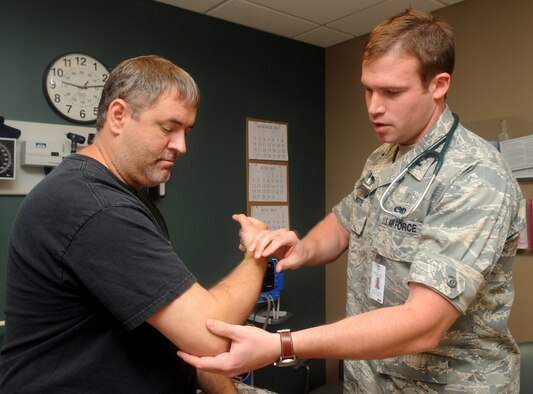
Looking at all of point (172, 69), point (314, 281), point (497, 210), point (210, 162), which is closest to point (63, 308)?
point (172, 69)

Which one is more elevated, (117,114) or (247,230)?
(117,114)

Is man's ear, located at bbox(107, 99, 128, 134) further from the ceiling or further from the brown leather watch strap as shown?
the ceiling

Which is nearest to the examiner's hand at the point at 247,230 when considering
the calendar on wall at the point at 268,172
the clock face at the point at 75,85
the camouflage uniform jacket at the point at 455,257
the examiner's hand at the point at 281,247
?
the examiner's hand at the point at 281,247

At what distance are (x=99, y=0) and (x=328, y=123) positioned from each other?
71.9 inches

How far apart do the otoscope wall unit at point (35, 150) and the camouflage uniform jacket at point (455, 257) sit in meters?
1.66

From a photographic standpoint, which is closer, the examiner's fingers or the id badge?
the examiner's fingers

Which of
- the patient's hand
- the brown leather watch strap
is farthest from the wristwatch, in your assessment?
the patient's hand

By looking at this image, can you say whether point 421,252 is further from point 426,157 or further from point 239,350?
point 239,350

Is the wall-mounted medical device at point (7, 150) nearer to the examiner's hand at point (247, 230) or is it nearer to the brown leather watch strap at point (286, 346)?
the examiner's hand at point (247, 230)

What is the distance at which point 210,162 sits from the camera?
9.64 ft

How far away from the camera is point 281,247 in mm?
1498

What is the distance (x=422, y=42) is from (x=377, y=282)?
659mm

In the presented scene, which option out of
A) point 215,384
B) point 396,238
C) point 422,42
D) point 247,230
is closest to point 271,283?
point 215,384

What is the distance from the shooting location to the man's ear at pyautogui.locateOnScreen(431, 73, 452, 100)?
123 cm
